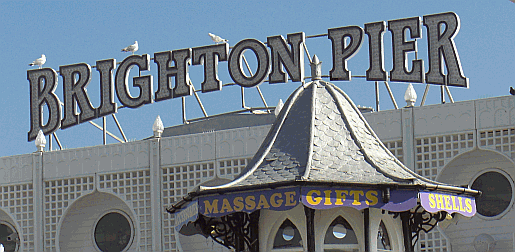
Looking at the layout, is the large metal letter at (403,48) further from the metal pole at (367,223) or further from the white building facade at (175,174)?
the metal pole at (367,223)

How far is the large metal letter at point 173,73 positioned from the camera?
3478 centimetres

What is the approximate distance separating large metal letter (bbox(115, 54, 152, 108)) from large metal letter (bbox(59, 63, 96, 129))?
1.23 m

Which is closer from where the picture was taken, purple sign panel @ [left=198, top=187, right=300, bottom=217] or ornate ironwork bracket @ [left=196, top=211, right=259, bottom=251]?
purple sign panel @ [left=198, top=187, right=300, bottom=217]

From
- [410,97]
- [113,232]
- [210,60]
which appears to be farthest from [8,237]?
[410,97]

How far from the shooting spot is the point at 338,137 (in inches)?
586

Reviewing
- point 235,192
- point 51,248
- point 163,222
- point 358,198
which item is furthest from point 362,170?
point 51,248

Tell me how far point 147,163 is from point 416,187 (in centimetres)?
1938

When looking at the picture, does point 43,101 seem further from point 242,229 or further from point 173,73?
point 242,229

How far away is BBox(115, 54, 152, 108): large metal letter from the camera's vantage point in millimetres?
35281

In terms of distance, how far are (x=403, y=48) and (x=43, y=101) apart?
13.8 metres

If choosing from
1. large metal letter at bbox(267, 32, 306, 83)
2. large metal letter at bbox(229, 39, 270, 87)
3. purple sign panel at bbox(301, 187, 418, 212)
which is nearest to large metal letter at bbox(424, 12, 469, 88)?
large metal letter at bbox(267, 32, 306, 83)

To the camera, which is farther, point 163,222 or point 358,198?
point 163,222

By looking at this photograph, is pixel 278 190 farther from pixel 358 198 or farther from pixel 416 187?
pixel 416 187

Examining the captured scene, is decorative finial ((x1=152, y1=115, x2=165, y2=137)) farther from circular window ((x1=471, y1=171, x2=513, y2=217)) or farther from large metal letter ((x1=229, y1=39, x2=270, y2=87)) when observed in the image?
circular window ((x1=471, y1=171, x2=513, y2=217))
